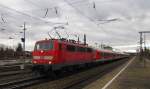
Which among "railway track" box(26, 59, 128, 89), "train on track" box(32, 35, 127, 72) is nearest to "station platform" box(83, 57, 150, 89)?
"railway track" box(26, 59, 128, 89)

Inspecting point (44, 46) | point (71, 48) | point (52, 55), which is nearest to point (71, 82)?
point (52, 55)

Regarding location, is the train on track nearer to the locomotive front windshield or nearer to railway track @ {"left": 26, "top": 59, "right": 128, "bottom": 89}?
the locomotive front windshield

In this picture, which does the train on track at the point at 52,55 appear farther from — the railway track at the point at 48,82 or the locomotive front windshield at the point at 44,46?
the railway track at the point at 48,82

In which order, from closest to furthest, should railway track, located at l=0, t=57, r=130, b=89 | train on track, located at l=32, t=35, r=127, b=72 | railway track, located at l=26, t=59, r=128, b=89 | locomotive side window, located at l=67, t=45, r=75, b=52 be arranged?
railway track, located at l=0, t=57, r=130, b=89
railway track, located at l=26, t=59, r=128, b=89
train on track, located at l=32, t=35, r=127, b=72
locomotive side window, located at l=67, t=45, r=75, b=52

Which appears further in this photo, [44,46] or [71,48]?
[71,48]

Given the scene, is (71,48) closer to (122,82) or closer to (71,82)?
(71,82)

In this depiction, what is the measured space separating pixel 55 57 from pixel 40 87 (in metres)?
5.06

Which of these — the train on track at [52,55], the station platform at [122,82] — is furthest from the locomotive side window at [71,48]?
the station platform at [122,82]

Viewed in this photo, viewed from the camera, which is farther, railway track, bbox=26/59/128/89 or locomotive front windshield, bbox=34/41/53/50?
locomotive front windshield, bbox=34/41/53/50

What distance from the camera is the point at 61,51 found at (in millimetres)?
21297

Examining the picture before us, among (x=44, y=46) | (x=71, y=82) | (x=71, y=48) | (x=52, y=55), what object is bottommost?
(x=71, y=82)


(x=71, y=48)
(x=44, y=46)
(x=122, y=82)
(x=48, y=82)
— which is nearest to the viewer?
(x=122, y=82)

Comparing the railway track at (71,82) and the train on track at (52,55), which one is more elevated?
the train on track at (52,55)

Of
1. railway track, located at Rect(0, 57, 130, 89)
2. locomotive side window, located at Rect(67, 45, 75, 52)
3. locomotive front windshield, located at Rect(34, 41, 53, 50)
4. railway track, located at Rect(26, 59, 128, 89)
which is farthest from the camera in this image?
locomotive side window, located at Rect(67, 45, 75, 52)
